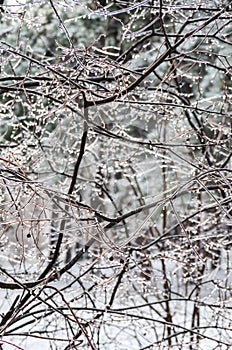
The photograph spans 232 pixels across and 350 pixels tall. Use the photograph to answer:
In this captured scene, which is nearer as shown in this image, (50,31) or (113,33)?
(50,31)

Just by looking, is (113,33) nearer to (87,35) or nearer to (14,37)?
(87,35)

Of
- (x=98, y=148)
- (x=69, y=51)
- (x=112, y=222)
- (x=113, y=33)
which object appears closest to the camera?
(x=69, y=51)

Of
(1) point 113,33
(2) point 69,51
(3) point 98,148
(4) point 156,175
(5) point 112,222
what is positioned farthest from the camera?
(1) point 113,33

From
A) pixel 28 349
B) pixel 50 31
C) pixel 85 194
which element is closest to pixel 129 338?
pixel 28 349

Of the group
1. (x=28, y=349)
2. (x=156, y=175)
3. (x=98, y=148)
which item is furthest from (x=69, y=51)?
(x=156, y=175)

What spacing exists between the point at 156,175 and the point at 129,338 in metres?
2.21

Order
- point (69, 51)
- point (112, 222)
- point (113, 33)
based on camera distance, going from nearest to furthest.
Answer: point (69, 51) → point (112, 222) → point (113, 33)

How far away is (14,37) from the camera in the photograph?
7867 mm

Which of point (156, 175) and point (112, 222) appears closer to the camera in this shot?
point (112, 222)

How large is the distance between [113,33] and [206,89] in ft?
6.54

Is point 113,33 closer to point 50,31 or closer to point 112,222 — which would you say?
→ point 50,31

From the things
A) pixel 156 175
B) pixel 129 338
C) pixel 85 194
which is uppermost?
pixel 156 175

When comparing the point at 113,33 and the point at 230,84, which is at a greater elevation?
the point at 113,33

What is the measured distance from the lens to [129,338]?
5691 millimetres
